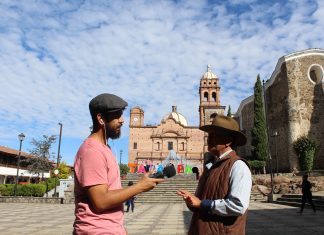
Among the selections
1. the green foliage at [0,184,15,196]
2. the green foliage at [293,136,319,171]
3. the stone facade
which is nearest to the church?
the stone facade

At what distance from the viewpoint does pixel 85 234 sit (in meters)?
1.91

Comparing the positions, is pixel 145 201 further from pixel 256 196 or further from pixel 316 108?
pixel 316 108

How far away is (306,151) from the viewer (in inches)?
1090

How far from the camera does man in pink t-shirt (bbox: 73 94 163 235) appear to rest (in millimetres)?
1922

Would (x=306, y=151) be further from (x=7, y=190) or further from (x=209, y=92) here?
(x=209, y=92)

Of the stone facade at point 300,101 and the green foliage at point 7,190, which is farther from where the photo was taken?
the stone facade at point 300,101

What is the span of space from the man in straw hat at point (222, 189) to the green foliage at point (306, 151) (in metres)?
27.7

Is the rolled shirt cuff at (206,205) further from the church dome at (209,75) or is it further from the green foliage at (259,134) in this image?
the church dome at (209,75)

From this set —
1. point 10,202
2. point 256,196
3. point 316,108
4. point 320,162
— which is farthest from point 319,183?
point 10,202

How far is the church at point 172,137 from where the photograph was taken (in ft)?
186

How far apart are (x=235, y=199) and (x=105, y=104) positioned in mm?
1121

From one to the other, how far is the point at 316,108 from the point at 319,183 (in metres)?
10.7

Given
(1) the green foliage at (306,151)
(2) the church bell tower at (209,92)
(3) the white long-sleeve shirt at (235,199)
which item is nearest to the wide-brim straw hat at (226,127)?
(3) the white long-sleeve shirt at (235,199)

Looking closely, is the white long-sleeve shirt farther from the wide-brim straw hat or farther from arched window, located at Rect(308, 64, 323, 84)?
arched window, located at Rect(308, 64, 323, 84)
